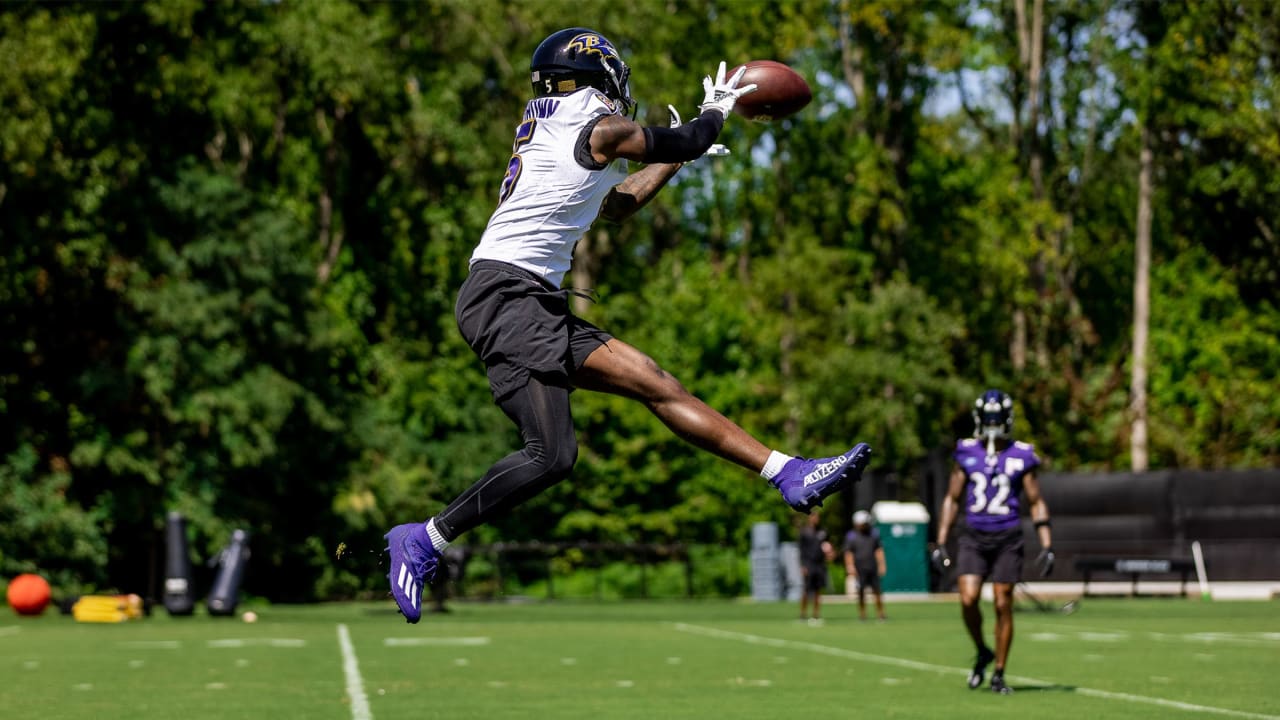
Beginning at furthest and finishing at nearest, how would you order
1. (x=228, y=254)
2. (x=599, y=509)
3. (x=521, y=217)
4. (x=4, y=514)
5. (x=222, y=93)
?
(x=599, y=509)
(x=222, y=93)
(x=228, y=254)
(x=4, y=514)
(x=521, y=217)

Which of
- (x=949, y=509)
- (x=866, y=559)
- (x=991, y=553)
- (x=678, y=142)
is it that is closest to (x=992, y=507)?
(x=991, y=553)

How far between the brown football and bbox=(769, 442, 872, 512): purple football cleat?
1.83 m

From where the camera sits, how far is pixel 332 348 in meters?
45.3

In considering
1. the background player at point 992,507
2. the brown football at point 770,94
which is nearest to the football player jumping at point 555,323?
the brown football at point 770,94

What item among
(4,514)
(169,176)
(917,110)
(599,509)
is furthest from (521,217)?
(917,110)

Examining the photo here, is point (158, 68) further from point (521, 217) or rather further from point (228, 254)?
point (521, 217)

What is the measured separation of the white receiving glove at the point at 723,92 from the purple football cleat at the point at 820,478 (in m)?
1.68

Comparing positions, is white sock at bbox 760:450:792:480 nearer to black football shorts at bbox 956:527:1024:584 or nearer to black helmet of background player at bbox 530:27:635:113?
black helmet of background player at bbox 530:27:635:113

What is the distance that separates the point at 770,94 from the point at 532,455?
228 centimetres

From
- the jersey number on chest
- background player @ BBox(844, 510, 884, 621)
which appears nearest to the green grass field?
background player @ BBox(844, 510, 884, 621)

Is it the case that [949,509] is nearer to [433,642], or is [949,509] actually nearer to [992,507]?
[992,507]

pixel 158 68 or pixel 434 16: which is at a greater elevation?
pixel 434 16

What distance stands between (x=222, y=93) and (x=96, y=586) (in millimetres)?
13292

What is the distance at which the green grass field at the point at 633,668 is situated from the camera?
12062 millimetres
